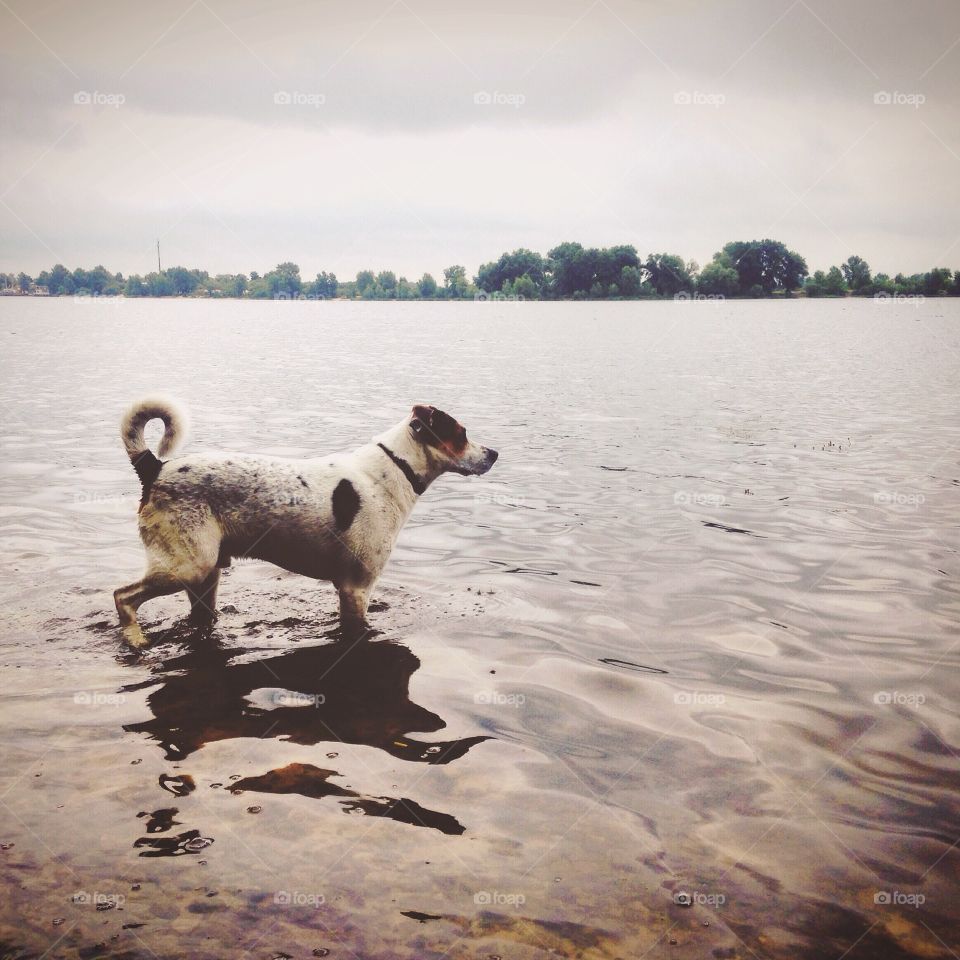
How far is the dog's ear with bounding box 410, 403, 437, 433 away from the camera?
8.30 metres

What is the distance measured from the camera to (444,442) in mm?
8500

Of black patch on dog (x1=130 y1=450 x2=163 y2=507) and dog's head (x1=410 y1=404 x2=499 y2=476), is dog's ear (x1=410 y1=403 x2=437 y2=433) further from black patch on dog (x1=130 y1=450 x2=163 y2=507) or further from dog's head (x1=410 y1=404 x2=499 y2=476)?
black patch on dog (x1=130 y1=450 x2=163 y2=507)

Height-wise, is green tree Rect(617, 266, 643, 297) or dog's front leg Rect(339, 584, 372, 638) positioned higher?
green tree Rect(617, 266, 643, 297)

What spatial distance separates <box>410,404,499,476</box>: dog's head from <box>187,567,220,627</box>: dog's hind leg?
2.53 meters

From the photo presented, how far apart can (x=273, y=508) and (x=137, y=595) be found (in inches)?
60.4

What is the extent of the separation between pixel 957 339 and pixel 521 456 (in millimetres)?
50263

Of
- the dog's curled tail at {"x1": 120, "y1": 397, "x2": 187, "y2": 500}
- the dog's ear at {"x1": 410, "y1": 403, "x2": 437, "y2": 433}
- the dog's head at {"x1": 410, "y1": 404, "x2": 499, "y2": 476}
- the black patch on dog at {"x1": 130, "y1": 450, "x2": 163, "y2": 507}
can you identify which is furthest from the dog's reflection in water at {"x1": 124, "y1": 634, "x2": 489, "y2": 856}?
the dog's ear at {"x1": 410, "y1": 403, "x2": 437, "y2": 433}

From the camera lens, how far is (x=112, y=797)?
525 centimetres

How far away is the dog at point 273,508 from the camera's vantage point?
7.43 m

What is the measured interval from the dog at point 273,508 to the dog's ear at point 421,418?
0.01 meters

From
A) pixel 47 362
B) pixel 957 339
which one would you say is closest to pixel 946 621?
pixel 47 362

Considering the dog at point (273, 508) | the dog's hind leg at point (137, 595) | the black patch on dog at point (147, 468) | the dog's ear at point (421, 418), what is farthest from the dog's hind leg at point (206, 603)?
the dog's ear at point (421, 418)

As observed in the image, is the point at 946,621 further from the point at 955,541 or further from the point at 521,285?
the point at 521,285

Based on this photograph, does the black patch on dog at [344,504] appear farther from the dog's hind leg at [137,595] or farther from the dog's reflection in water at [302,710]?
the dog's hind leg at [137,595]
